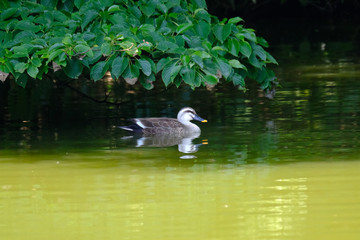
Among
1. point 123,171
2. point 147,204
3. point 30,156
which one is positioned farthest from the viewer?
point 30,156

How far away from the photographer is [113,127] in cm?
1356

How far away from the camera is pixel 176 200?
8.79 meters

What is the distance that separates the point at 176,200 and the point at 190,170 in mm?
1433

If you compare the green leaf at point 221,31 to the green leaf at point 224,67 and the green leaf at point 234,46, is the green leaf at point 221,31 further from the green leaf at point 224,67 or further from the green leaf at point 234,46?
the green leaf at point 224,67

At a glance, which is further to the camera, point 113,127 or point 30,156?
point 113,127

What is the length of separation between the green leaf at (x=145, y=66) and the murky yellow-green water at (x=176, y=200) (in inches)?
43.7

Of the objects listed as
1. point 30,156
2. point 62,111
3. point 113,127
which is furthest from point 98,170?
point 62,111

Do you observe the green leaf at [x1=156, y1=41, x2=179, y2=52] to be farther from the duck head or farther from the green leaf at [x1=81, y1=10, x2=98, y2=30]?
the duck head

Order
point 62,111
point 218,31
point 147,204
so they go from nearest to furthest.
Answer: point 147,204 < point 218,31 < point 62,111

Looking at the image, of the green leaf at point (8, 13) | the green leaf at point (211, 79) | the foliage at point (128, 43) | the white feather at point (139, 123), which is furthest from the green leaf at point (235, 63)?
the green leaf at point (8, 13)

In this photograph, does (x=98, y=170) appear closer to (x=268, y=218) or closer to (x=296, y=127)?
(x=268, y=218)

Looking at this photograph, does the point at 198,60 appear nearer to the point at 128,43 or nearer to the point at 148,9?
the point at 128,43

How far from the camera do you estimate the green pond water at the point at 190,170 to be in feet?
26.0

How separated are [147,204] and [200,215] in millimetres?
646
